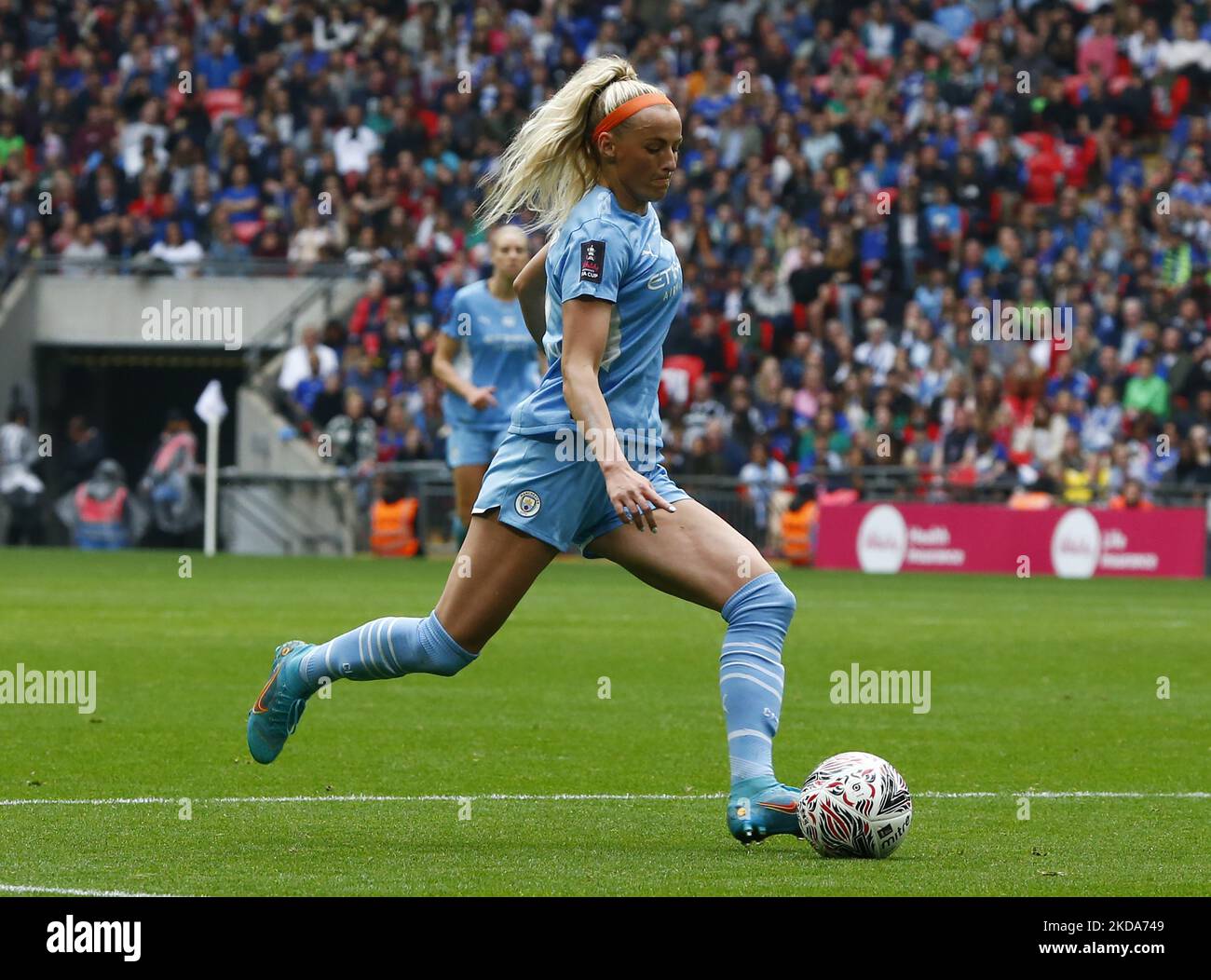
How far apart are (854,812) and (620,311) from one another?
1734mm

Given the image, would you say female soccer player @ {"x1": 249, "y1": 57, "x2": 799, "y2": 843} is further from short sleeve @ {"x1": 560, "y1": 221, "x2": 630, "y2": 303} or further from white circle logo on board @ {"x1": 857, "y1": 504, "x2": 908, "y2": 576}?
white circle logo on board @ {"x1": 857, "y1": 504, "x2": 908, "y2": 576}

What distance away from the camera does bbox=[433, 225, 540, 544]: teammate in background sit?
15.9 m

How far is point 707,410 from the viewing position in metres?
28.8

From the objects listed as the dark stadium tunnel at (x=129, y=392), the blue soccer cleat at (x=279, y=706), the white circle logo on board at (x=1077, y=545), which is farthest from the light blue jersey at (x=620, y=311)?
the dark stadium tunnel at (x=129, y=392)

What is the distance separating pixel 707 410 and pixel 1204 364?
6280mm

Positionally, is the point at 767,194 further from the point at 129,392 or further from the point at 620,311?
the point at 620,311

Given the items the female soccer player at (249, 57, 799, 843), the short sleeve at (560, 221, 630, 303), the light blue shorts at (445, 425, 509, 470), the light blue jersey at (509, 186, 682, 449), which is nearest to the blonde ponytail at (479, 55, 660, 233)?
the female soccer player at (249, 57, 799, 843)

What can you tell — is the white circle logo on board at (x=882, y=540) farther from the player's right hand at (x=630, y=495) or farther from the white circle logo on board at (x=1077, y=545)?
the player's right hand at (x=630, y=495)

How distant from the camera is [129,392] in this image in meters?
35.6

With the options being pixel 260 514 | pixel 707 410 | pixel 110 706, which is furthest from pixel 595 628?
pixel 260 514

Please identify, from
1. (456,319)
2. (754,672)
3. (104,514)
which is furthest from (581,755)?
(104,514)

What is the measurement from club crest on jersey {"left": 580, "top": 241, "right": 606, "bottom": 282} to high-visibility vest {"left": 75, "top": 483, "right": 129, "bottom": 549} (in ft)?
81.4
